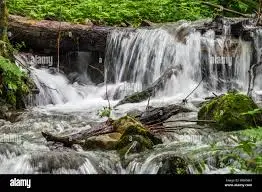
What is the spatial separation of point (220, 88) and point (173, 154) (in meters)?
2.21

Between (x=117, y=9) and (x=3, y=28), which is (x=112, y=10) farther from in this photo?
Result: (x=3, y=28)

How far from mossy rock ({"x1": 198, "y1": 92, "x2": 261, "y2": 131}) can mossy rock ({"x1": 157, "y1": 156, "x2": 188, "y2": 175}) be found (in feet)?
2.95

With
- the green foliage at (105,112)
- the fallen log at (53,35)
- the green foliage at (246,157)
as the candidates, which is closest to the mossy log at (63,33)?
the fallen log at (53,35)

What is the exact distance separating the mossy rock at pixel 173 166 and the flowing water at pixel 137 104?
4 centimetres

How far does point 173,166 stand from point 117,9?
539 centimetres

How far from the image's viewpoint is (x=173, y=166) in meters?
3.54

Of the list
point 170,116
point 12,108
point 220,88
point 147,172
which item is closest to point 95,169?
point 147,172

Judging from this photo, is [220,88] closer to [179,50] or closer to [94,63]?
[179,50]

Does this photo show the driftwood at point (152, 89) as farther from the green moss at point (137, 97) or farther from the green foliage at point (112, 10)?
the green foliage at point (112, 10)

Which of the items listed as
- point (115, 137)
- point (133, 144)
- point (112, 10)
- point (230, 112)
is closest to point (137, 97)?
point (115, 137)

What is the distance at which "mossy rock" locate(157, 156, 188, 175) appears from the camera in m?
3.48

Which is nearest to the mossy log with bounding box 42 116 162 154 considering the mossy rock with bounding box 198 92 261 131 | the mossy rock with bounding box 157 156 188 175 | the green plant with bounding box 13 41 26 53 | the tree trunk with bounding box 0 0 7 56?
the mossy rock with bounding box 157 156 188 175

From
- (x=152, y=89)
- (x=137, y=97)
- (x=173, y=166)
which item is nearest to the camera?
(x=173, y=166)

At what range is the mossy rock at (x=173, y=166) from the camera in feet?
11.4
